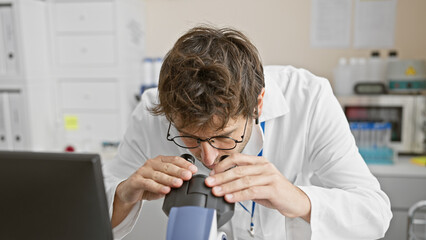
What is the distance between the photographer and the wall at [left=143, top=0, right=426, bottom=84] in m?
2.47

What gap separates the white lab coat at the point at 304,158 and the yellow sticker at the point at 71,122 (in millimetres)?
1244

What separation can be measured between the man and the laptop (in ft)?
0.59

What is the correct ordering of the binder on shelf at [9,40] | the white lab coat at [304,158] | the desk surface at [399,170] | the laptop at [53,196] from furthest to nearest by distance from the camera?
the binder on shelf at [9,40] < the desk surface at [399,170] < the white lab coat at [304,158] < the laptop at [53,196]

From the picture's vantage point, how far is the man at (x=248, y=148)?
0.77 metres

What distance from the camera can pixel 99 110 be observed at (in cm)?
231

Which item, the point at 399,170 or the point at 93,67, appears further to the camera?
the point at 93,67

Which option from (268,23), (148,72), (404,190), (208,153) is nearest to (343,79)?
(268,23)

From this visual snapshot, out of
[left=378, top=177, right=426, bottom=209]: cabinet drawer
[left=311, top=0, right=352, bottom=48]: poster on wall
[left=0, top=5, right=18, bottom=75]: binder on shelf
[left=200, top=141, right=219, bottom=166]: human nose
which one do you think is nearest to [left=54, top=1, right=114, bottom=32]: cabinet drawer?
[left=0, top=5, right=18, bottom=75]: binder on shelf

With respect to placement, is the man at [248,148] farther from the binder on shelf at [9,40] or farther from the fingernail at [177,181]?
the binder on shelf at [9,40]

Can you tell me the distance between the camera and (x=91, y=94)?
7.55 feet

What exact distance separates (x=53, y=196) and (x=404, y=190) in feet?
6.25

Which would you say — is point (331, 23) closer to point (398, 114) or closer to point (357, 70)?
point (357, 70)

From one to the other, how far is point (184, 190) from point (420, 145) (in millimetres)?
1921

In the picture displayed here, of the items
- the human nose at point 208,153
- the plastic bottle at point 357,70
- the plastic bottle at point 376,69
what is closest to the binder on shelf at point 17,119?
the human nose at point 208,153
